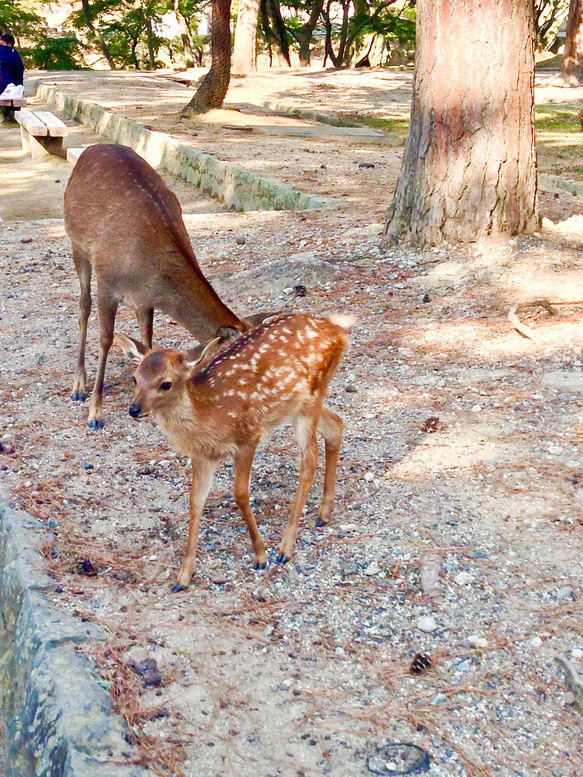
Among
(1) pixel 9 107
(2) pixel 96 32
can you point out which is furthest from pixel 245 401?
(2) pixel 96 32

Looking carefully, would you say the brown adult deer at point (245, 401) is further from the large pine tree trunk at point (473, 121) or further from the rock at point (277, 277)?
the large pine tree trunk at point (473, 121)

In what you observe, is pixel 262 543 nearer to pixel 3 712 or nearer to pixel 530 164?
pixel 3 712

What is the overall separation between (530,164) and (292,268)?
1935 millimetres

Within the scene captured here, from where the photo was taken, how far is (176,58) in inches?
1574

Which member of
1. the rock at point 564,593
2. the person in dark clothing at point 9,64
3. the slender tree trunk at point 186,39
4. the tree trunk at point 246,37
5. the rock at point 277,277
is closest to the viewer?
the rock at point 564,593

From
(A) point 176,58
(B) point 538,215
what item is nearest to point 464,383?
(B) point 538,215

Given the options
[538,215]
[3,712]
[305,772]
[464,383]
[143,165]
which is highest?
[143,165]

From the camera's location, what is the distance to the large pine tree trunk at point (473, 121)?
6539 millimetres

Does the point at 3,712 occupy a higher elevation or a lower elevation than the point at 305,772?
lower

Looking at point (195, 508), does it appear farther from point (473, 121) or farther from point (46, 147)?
point (46, 147)

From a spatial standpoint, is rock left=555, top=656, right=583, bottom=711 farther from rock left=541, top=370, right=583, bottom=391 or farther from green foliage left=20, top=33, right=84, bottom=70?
green foliage left=20, top=33, right=84, bottom=70

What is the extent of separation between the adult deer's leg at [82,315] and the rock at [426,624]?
3.08m

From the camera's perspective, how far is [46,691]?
2.94 metres

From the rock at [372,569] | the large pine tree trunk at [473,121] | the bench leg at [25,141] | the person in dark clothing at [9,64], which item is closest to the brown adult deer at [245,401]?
the rock at [372,569]
